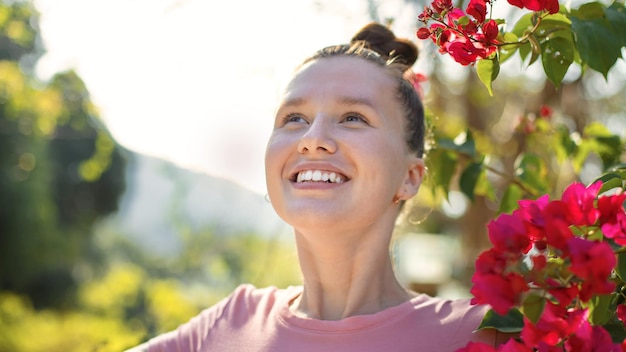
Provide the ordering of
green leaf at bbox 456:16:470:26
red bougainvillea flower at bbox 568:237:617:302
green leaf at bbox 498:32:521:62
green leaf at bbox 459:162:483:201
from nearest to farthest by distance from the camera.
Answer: red bougainvillea flower at bbox 568:237:617:302
green leaf at bbox 456:16:470:26
green leaf at bbox 498:32:521:62
green leaf at bbox 459:162:483:201

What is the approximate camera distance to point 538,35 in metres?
1.24

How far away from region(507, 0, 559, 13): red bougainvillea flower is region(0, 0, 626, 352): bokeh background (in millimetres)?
221

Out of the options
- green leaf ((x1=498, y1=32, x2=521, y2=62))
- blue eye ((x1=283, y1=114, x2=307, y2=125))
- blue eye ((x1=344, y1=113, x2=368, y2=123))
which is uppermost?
green leaf ((x1=498, y1=32, x2=521, y2=62))

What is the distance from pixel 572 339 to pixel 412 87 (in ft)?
2.70

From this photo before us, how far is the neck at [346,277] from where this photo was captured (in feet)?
4.72

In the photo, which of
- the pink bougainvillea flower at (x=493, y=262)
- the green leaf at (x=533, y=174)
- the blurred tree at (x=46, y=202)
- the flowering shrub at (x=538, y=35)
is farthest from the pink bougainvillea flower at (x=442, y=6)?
the blurred tree at (x=46, y=202)

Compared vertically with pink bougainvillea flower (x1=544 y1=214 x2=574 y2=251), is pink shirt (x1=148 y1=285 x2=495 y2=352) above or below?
below

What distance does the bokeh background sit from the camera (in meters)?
2.62

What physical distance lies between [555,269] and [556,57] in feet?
1.79

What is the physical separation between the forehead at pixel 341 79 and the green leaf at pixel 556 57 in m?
0.32

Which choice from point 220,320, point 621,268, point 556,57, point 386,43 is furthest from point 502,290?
point 386,43

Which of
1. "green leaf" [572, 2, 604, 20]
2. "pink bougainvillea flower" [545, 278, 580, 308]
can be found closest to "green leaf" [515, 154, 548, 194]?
"green leaf" [572, 2, 604, 20]

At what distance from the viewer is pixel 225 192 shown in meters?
5.58

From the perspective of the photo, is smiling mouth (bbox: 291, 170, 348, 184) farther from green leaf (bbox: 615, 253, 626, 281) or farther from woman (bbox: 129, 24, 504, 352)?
green leaf (bbox: 615, 253, 626, 281)
